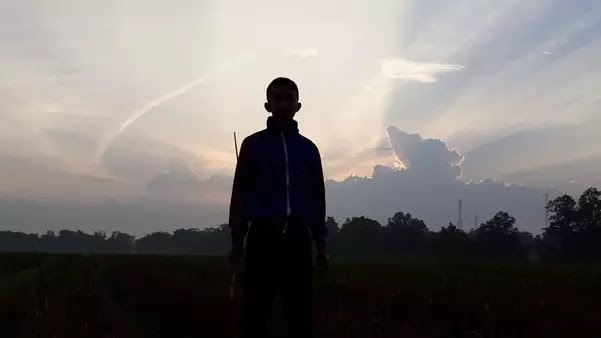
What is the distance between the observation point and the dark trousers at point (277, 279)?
154 inches

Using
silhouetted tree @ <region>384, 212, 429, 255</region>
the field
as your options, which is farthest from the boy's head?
silhouetted tree @ <region>384, 212, 429, 255</region>

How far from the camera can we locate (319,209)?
4.09 metres

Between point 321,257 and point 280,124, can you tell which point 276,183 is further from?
point 321,257

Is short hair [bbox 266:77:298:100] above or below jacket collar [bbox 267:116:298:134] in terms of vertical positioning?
above

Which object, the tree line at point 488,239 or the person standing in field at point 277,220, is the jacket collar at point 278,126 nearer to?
the person standing in field at point 277,220

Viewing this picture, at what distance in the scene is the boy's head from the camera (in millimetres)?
4043

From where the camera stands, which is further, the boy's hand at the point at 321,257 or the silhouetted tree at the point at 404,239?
the silhouetted tree at the point at 404,239

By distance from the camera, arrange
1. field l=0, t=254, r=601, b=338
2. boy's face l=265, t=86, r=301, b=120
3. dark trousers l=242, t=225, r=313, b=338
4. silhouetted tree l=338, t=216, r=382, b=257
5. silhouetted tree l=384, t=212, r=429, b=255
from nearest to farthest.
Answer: dark trousers l=242, t=225, r=313, b=338
boy's face l=265, t=86, r=301, b=120
field l=0, t=254, r=601, b=338
silhouetted tree l=384, t=212, r=429, b=255
silhouetted tree l=338, t=216, r=382, b=257

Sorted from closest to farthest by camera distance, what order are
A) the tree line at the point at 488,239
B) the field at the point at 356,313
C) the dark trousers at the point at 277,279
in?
the dark trousers at the point at 277,279 → the field at the point at 356,313 → the tree line at the point at 488,239

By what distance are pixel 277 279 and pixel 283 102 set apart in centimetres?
110

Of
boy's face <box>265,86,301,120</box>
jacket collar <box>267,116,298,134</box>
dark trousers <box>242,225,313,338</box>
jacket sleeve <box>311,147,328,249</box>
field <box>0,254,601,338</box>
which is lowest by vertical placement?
field <box>0,254,601,338</box>

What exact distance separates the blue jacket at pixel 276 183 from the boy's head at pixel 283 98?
0.06m

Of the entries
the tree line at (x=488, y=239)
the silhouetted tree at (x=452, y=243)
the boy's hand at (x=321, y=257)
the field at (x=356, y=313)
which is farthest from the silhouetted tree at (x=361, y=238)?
the boy's hand at (x=321, y=257)

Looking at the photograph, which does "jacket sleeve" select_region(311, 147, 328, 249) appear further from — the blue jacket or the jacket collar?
the jacket collar
